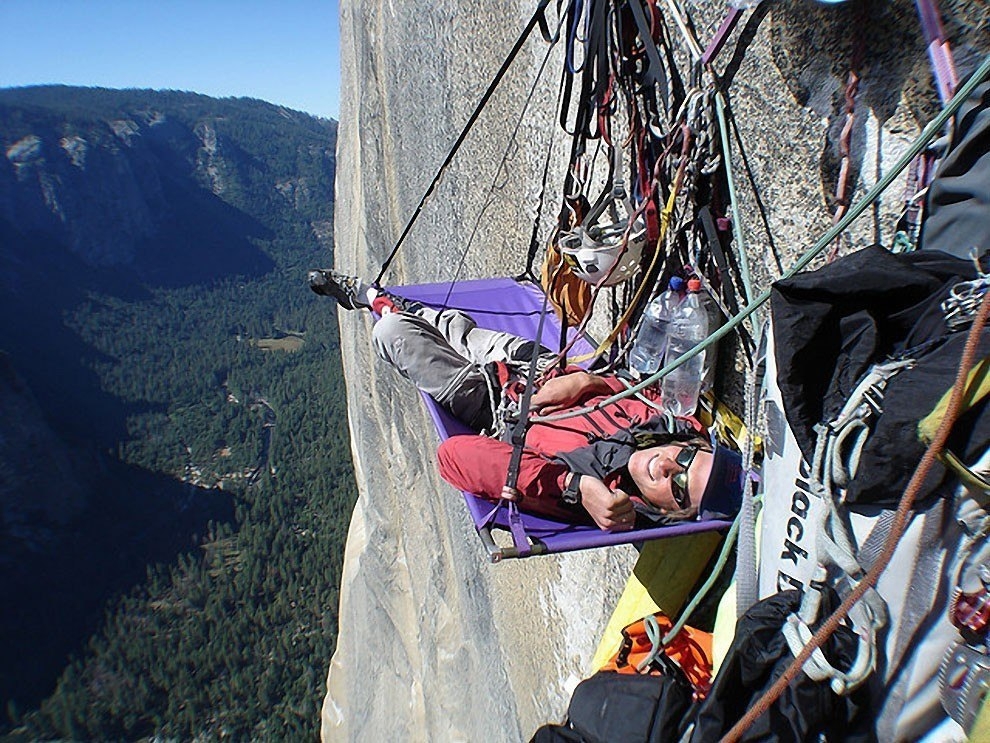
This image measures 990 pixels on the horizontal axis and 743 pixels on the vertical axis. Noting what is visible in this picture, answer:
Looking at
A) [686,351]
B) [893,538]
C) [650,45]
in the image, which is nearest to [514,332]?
[686,351]

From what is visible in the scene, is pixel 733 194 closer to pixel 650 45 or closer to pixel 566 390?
pixel 650 45

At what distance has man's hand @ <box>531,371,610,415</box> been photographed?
280cm

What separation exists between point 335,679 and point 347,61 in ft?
32.4

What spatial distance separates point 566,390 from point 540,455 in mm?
374

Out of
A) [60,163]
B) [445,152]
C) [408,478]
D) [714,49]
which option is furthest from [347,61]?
[60,163]

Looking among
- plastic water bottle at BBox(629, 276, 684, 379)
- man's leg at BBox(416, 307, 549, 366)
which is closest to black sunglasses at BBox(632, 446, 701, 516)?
plastic water bottle at BBox(629, 276, 684, 379)

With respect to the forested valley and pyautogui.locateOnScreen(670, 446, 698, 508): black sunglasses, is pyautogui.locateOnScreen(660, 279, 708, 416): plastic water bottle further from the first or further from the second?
the forested valley

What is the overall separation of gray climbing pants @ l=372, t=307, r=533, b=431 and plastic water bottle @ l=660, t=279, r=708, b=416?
0.84 metres

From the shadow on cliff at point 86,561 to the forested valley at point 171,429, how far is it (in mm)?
115

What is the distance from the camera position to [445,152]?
17.9 feet

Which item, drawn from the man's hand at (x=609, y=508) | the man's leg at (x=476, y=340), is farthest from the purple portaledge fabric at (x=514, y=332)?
the man's leg at (x=476, y=340)

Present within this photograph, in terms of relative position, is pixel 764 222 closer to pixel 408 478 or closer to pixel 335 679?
pixel 408 478

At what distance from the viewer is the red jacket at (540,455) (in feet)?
7.79

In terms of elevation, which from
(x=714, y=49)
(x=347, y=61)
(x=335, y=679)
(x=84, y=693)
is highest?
(x=347, y=61)
